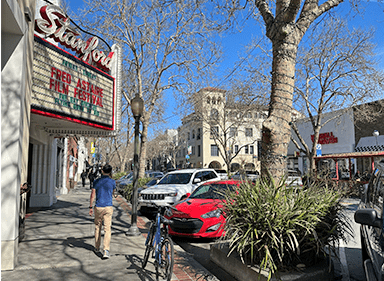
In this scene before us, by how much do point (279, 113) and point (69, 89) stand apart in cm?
596

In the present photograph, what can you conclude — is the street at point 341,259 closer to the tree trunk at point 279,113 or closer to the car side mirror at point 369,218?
the tree trunk at point 279,113

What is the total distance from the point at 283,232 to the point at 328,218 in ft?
2.83

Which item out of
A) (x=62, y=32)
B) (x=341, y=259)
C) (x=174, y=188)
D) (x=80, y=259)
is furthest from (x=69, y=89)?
(x=341, y=259)

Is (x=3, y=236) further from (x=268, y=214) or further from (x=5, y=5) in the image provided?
(x=268, y=214)

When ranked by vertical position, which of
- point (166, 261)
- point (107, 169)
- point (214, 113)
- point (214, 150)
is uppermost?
point (214, 113)

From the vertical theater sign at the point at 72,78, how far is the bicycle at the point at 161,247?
172 inches

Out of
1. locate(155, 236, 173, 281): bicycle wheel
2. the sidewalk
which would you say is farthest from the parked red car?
locate(155, 236, 173, 281): bicycle wheel

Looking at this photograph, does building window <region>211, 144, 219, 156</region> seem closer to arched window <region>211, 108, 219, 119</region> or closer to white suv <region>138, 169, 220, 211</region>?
arched window <region>211, 108, 219, 119</region>

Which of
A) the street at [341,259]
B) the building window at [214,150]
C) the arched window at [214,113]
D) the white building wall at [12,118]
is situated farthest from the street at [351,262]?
the building window at [214,150]

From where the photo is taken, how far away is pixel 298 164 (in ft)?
125

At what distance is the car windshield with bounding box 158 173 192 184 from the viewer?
12.5m

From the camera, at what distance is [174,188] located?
1133 cm

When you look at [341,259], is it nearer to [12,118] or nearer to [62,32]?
[12,118]

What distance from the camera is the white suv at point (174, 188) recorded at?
35.8 feet
